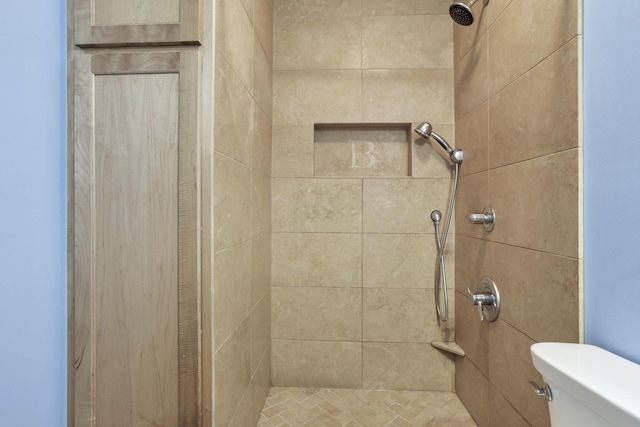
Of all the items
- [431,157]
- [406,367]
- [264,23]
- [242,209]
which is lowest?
[406,367]

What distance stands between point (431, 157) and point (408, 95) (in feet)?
1.27

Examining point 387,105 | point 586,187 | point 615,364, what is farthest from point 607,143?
point 387,105

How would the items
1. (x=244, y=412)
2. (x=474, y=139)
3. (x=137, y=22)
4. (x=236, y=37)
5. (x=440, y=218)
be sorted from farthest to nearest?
(x=440, y=218)
(x=474, y=139)
(x=244, y=412)
(x=236, y=37)
(x=137, y=22)

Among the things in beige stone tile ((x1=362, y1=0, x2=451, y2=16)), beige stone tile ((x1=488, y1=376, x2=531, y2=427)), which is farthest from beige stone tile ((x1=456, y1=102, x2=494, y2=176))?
beige stone tile ((x1=488, y1=376, x2=531, y2=427))

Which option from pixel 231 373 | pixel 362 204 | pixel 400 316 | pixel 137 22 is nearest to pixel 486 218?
pixel 362 204

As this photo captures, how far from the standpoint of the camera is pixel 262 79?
4.84ft

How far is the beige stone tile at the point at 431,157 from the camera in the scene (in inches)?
65.5

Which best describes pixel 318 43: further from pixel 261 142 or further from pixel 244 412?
pixel 244 412

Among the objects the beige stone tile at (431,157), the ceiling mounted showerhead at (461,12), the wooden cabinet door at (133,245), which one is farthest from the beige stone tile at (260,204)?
the ceiling mounted showerhead at (461,12)

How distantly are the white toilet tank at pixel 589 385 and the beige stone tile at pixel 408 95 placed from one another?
51.6 inches

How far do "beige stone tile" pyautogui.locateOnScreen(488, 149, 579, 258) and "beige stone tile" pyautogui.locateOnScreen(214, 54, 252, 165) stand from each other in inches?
41.7

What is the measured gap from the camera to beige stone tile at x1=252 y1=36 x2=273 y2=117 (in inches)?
53.2

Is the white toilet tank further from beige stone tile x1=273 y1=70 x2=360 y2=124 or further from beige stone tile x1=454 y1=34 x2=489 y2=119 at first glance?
beige stone tile x1=273 y1=70 x2=360 y2=124

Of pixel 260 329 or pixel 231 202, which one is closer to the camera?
pixel 231 202
